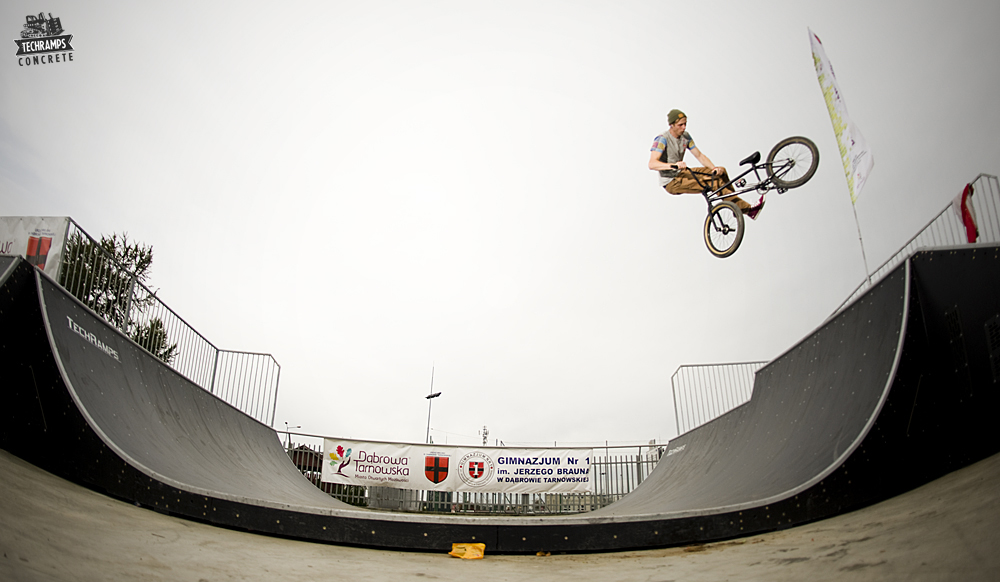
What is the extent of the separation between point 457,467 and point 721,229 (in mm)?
9191

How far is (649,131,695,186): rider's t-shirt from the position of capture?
435 inches

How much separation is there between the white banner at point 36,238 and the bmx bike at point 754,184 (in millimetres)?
11468

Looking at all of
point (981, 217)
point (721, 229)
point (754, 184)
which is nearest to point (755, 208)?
point (754, 184)

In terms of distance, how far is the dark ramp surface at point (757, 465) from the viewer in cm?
333

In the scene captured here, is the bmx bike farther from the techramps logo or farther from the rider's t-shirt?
the techramps logo

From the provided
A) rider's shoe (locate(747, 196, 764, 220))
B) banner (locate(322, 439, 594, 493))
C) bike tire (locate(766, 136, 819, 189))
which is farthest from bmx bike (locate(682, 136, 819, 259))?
banner (locate(322, 439, 594, 493))

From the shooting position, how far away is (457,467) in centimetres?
1341

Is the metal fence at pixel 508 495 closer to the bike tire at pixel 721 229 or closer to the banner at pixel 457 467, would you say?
the banner at pixel 457 467

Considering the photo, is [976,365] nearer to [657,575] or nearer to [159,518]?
[657,575]

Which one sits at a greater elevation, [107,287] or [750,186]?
[750,186]

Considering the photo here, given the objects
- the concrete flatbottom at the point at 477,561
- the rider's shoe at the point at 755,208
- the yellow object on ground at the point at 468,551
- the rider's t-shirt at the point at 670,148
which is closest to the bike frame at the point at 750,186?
the rider's t-shirt at the point at 670,148

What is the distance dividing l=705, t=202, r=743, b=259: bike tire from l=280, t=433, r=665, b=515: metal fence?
5824 millimetres

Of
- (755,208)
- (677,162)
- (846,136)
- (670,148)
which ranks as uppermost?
(670,148)

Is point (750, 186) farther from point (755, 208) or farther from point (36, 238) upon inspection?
point (36, 238)
